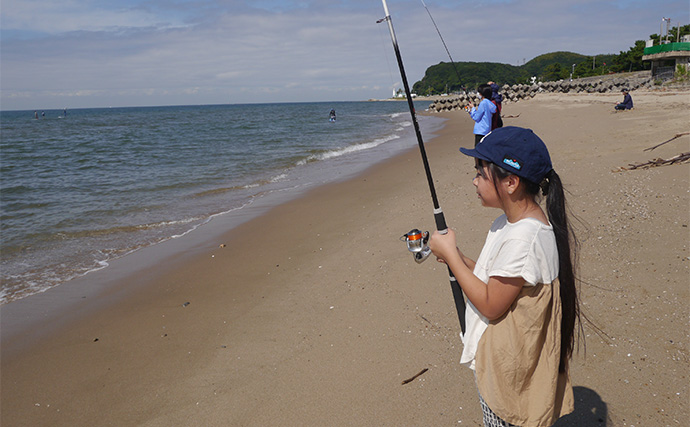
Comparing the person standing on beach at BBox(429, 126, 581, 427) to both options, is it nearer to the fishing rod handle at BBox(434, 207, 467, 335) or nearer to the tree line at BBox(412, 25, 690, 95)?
the fishing rod handle at BBox(434, 207, 467, 335)

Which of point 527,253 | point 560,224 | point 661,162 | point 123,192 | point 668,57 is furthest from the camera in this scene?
point 668,57

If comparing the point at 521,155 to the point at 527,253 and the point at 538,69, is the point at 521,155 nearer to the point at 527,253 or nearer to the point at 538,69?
the point at 527,253

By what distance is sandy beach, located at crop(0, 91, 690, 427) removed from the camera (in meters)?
2.84

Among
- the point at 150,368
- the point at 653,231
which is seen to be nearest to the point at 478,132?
the point at 653,231

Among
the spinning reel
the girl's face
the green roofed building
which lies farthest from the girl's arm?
the green roofed building

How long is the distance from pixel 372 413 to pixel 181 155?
1660 centimetres

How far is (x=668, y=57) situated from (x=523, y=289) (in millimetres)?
35911

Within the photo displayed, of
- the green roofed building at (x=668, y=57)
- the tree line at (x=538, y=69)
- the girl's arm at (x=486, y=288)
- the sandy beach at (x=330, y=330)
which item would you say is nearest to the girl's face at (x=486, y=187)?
the girl's arm at (x=486, y=288)

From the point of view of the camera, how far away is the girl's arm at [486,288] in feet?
4.64

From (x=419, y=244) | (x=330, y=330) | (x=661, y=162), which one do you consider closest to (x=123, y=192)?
(x=330, y=330)

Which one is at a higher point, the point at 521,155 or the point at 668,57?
the point at 668,57

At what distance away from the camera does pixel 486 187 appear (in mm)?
1584

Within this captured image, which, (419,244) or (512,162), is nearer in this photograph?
(512,162)

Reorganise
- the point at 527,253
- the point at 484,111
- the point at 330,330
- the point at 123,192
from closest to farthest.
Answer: the point at 527,253 < the point at 330,330 < the point at 484,111 < the point at 123,192
